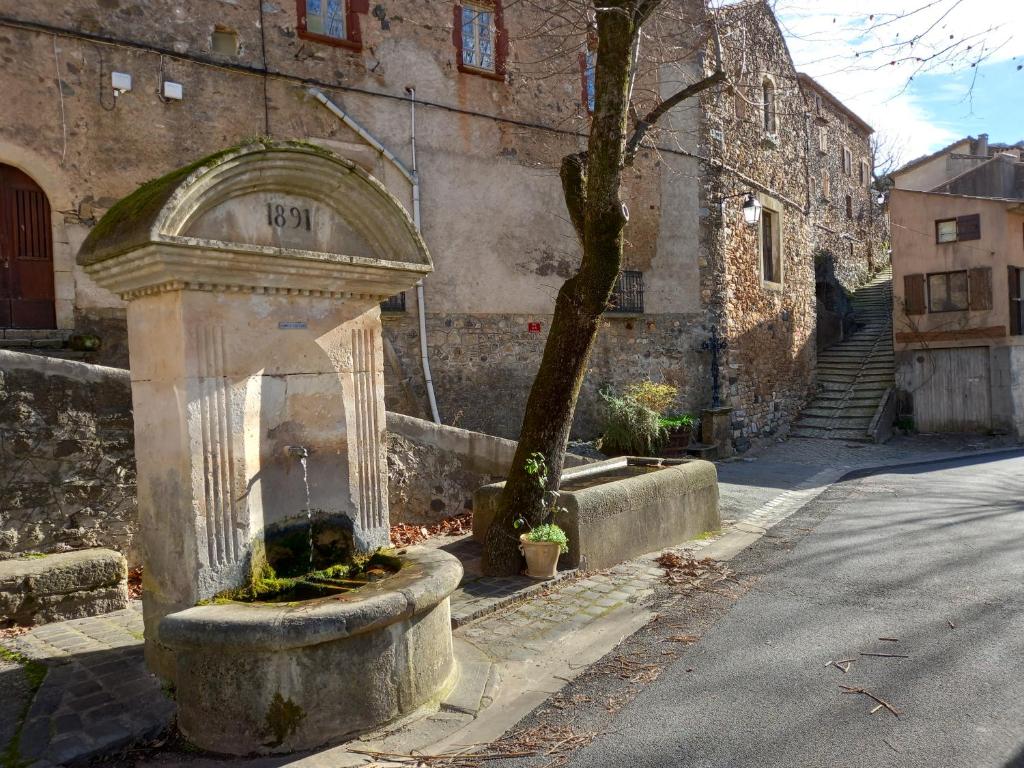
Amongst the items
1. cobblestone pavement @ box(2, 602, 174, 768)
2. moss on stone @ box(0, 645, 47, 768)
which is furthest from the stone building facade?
moss on stone @ box(0, 645, 47, 768)

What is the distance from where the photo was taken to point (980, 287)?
1622cm

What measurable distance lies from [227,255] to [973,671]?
443 cm

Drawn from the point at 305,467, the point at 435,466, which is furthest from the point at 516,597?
the point at 435,466

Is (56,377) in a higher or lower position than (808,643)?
A: higher

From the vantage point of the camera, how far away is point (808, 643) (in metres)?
4.41

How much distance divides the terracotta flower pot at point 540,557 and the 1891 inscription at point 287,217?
303cm

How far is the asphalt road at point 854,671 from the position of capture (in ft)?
10.4

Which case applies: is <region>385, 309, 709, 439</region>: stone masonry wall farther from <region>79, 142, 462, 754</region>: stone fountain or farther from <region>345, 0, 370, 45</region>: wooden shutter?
<region>79, 142, 462, 754</region>: stone fountain

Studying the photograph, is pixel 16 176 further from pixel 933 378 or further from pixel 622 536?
pixel 933 378

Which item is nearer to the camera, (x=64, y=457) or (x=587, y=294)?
(x=64, y=457)

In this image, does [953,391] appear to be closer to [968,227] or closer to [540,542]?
[968,227]

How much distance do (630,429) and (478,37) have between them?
681 centimetres

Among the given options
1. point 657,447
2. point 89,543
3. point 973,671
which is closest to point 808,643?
point 973,671

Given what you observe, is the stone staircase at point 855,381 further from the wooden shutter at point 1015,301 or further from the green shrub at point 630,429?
the green shrub at point 630,429
